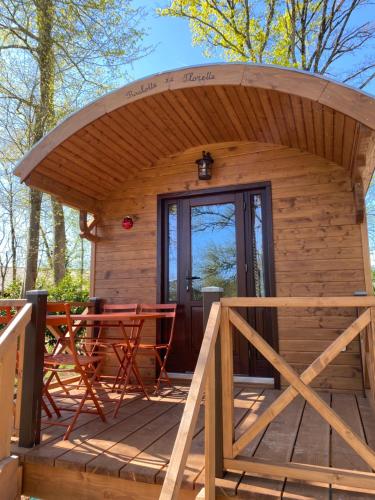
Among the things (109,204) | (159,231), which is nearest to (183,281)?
(159,231)

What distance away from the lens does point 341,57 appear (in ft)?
30.9

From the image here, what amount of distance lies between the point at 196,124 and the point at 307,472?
3.25m

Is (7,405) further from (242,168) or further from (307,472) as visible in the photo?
(242,168)

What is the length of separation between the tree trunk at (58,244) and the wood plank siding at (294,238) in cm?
577

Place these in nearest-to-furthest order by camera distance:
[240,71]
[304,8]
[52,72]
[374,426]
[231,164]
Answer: [374,426] → [240,71] → [231,164] → [52,72] → [304,8]

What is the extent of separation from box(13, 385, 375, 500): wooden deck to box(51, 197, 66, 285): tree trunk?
7514 mm

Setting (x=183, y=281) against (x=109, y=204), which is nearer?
(x=183, y=281)

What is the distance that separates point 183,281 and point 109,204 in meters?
1.43

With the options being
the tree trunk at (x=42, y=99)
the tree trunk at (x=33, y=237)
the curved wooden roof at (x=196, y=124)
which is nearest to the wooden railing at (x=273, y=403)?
the curved wooden roof at (x=196, y=124)

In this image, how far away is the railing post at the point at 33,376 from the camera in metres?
2.29

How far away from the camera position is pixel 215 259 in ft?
13.8

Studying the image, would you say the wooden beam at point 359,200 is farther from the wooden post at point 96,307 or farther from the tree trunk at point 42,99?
the tree trunk at point 42,99

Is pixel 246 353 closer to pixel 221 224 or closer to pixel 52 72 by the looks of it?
pixel 221 224

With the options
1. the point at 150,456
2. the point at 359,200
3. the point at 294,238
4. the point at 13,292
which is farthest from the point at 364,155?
the point at 13,292
